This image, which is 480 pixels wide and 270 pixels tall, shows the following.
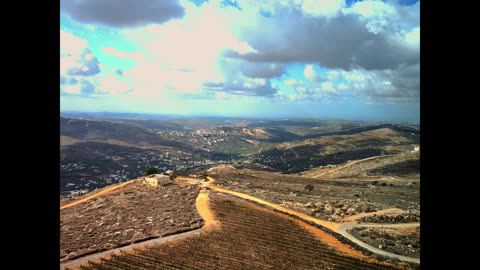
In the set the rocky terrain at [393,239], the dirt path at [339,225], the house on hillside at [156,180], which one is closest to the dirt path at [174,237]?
the dirt path at [339,225]

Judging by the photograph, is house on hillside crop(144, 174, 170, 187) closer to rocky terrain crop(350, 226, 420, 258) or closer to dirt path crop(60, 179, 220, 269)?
dirt path crop(60, 179, 220, 269)

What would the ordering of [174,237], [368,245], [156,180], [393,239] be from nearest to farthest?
1. [368,245]
2. [174,237]
3. [393,239]
4. [156,180]

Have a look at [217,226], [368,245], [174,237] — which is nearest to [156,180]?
[217,226]

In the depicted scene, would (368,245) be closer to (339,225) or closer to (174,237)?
(339,225)

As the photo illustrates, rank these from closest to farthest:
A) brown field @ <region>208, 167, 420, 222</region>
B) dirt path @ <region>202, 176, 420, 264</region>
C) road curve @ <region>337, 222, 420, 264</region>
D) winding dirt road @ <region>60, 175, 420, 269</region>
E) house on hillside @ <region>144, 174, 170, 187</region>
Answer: winding dirt road @ <region>60, 175, 420, 269</region>
road curve @ <region>337, 222, 420, 264</region>
dirt path @ <region>202, 176, 420, 264</region>
brown field @ <region>208, 167, 420, 222</region>
house on hillside @ <region>144, 174, 170, 187</region>

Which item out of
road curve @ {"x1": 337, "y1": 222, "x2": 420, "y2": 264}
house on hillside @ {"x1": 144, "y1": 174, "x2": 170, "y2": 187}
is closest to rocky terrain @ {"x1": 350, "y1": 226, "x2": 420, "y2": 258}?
road curve @ {"x1": 337, "y1": 222, "x2": 420, "y2": 264}
